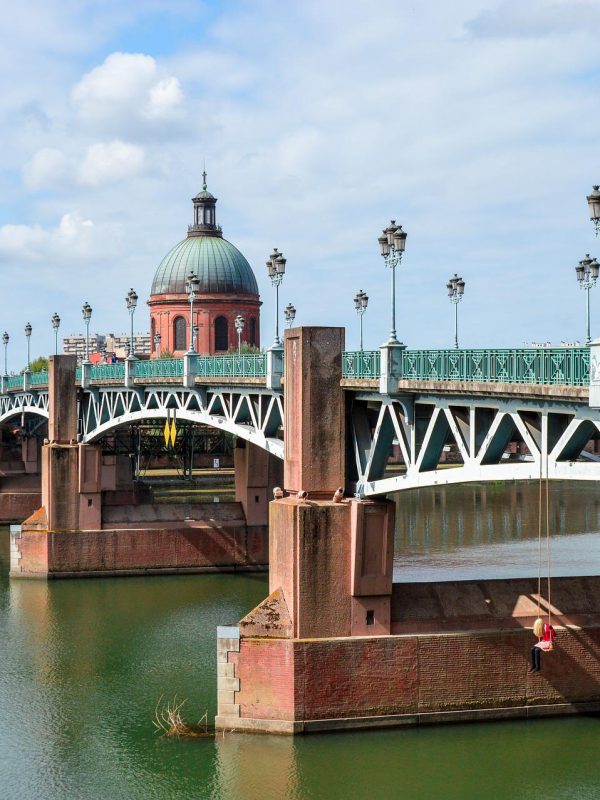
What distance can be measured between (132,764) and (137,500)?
103 feet

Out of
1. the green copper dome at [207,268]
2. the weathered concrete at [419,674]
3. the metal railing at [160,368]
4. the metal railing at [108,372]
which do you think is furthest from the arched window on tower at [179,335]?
the weathered concrete at [419,674]

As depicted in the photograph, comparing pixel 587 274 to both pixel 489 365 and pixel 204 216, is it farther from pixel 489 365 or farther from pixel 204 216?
pixel 204 216

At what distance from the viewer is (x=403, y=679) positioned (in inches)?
1120

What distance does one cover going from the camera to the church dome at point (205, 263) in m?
99.8

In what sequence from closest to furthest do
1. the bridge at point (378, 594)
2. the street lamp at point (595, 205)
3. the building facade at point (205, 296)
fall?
the street lamp at point (595, 205) < the bridge at point (378, 594) < the building facade at point (205, 296)

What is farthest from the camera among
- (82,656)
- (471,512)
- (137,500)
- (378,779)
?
(471,512)

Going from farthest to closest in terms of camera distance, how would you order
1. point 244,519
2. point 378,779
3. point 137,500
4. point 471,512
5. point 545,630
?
point 471,512
point 137,500
point 244,519
point 545,630
point 378,779

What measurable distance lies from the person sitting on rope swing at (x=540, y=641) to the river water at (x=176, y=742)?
51.2 inches

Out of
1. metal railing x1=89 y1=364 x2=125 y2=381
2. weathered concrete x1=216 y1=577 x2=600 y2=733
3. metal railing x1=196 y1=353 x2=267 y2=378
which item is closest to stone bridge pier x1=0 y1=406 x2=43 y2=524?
metal railing x1=89 y1=364 x2=125 y2=381

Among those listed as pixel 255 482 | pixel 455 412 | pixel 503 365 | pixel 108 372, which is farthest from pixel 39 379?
pixel 503 365

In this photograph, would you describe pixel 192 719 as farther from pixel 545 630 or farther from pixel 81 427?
pixel 81 427

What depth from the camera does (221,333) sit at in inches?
3942

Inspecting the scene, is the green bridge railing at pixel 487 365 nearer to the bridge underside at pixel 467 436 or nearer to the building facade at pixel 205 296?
the bridge underside at pixel 467 436

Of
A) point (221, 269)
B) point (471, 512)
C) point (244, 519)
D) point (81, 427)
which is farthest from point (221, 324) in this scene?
point (244, 519)
